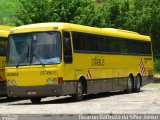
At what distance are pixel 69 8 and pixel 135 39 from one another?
43.7ft

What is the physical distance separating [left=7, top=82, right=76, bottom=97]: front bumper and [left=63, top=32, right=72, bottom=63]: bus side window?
3.14ft

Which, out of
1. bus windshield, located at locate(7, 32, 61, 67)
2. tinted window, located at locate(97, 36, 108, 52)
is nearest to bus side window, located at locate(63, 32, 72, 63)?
bus windshield, located at locate(7, 32, 61, 67)

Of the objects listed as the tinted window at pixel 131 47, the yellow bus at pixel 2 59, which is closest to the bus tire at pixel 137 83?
Result: the tinted window at pixel 131 47

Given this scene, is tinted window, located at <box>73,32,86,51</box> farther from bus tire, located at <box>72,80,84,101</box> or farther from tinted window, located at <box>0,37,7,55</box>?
tinted window, located at <box>0,37,7,55</box>

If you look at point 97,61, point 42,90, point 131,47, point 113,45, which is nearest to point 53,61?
point 42,90

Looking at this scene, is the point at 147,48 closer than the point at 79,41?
No

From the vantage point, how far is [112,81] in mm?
28359

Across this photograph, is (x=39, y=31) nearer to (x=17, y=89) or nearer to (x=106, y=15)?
(x=17, y=89)

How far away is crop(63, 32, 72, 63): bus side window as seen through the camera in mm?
22812

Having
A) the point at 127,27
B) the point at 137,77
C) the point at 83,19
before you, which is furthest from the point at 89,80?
the point at 127,27

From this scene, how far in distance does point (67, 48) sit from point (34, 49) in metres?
1.28

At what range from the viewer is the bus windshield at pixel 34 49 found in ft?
74.1

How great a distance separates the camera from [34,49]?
22.9 metres

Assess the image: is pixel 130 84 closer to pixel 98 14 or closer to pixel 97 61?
pixel 97 61
